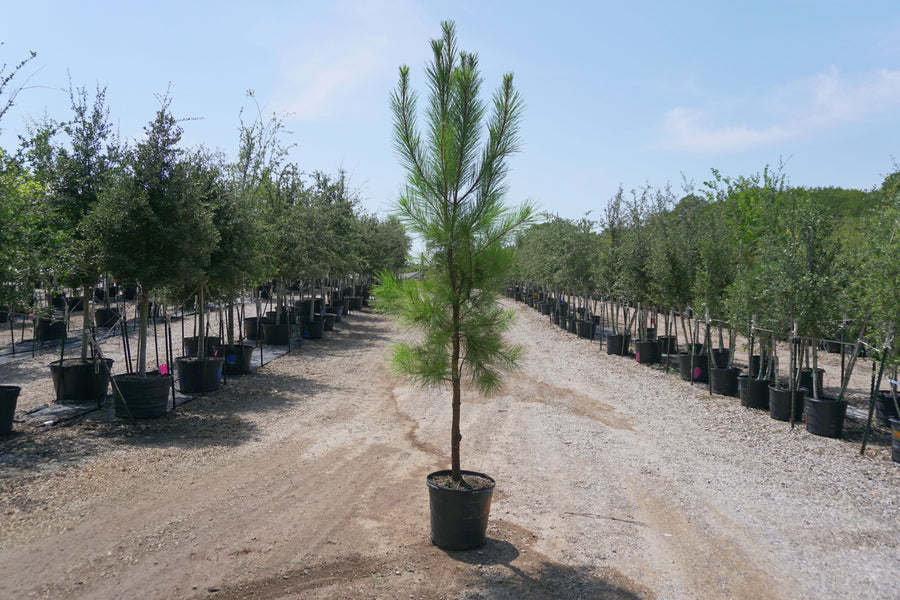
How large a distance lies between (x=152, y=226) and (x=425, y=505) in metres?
5.83

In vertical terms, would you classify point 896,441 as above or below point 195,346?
below

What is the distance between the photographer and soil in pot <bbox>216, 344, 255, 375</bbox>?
12379 mm

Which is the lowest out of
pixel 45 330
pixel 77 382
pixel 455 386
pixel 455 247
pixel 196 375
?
pixel 196 375

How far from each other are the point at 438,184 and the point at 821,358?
18007mm

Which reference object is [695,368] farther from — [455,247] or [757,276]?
[455,247]

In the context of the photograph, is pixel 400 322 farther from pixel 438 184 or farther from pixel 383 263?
pixel 383 263

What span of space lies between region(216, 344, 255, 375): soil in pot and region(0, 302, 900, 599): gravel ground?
7.54ft

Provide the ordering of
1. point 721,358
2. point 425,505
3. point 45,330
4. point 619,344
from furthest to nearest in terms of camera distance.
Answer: point 619,344, point 45,330, point 721,358, point 425,505

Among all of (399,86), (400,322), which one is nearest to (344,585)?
(400,322)

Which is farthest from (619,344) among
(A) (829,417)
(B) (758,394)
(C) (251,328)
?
(C) (251,328)

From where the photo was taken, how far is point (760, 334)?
1059 cm

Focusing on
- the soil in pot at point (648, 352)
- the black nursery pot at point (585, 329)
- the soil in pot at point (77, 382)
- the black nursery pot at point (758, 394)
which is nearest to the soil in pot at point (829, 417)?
the black nursery pot at point (758, 394)

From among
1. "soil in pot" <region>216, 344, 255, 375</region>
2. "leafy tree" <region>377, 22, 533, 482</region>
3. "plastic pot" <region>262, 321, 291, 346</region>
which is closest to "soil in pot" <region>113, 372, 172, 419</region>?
"soil in pot" <region>216, 344, 255, 375</region>

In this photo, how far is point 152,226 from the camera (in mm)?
8383
